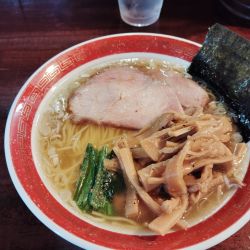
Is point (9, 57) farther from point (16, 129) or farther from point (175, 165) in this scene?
point (175, 165)

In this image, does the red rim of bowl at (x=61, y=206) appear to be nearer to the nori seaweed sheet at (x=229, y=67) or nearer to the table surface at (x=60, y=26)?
the table surface at (x=60, y=26)

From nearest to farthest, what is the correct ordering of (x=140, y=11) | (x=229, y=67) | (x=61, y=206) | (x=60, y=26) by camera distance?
(x=61, y=206)
(x=229, y=67)
(x=140, y=11)
(x=60, y=26)

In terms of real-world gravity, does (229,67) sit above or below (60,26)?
above

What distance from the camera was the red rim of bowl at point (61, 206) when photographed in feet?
5.36

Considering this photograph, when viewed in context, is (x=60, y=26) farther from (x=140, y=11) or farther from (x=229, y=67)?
(x=229, y=67)

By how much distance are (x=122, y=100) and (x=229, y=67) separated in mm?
683

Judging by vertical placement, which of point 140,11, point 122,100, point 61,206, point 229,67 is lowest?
point 61,206

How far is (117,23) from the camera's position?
119 inches

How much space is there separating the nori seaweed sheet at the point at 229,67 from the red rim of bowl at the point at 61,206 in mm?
475

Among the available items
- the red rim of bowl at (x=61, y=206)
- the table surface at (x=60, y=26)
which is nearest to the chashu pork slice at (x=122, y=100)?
the red rim of bowl at (x=61, y=206)

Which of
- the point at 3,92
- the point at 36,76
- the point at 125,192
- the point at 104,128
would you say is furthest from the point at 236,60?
the point at 3,92

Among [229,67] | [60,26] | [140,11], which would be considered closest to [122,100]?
[229,67]

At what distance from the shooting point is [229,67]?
222 cm

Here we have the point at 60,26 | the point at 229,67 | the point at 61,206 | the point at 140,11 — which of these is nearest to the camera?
the point at 61,206
